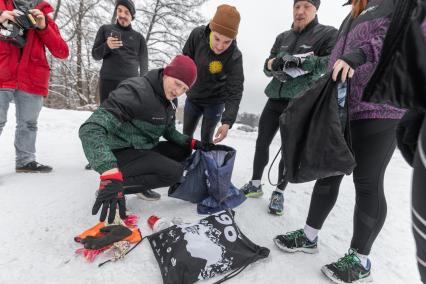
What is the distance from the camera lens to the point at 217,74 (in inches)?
103

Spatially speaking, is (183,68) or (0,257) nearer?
(0,257)

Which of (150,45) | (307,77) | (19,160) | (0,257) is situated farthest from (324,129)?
(150,45)

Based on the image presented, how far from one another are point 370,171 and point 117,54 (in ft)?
→ 9.36

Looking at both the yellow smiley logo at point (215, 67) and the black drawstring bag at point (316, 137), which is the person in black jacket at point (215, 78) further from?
the black drawstring bag at point (316, 137)

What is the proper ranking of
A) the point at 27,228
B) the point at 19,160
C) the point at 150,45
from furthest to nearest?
the point at 150,45 → the point at 19,160 → the point at 27,228

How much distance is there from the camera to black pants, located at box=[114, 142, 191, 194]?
1864 mm

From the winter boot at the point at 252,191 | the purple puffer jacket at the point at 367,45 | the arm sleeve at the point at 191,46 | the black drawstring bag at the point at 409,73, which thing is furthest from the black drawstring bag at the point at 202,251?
the arm sleeve at the point at 191,46

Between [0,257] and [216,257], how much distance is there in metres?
1.16

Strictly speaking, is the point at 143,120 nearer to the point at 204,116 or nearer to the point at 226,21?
the point at 204,116

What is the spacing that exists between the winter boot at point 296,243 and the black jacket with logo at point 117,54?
2.50 meters

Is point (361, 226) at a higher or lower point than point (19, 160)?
higher

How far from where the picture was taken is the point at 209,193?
208 centimetres

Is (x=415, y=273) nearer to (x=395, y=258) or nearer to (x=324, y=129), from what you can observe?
(x=395, y=258)

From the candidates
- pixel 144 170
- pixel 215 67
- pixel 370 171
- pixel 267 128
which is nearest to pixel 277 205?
pixel 267 128
